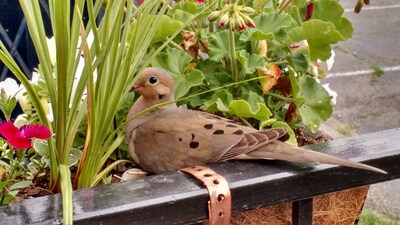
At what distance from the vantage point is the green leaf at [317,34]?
1585mm

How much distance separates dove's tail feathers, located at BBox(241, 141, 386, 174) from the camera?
48.4 inches

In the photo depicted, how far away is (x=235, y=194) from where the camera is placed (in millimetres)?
1176

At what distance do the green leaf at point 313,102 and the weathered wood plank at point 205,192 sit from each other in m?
0.31

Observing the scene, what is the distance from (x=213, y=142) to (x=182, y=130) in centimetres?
7

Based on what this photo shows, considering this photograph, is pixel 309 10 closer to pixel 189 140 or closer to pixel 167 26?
pixel 167 26

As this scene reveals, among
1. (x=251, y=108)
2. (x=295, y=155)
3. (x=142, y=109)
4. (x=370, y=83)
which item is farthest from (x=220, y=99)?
(x=370, y=83)

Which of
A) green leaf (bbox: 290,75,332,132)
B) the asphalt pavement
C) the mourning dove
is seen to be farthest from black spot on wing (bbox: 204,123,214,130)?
the asphalt pavement

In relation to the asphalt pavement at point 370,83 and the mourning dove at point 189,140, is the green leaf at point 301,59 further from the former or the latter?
the asphalt pavement at point 370,83

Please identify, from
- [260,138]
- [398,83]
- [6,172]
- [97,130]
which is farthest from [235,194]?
[398,83]

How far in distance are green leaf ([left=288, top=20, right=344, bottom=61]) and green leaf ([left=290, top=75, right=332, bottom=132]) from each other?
0.30ft

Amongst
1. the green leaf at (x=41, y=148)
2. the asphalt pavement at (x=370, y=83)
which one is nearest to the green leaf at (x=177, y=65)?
the green leaf at (x=41, y=148)

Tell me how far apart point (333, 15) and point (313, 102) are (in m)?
0.23

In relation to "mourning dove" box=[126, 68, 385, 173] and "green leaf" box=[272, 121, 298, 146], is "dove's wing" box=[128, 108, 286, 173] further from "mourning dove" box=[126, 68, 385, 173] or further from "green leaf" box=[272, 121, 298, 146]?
"green leaf" box=[272, 121, 298, 146]

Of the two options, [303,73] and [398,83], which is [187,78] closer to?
[303,73]
